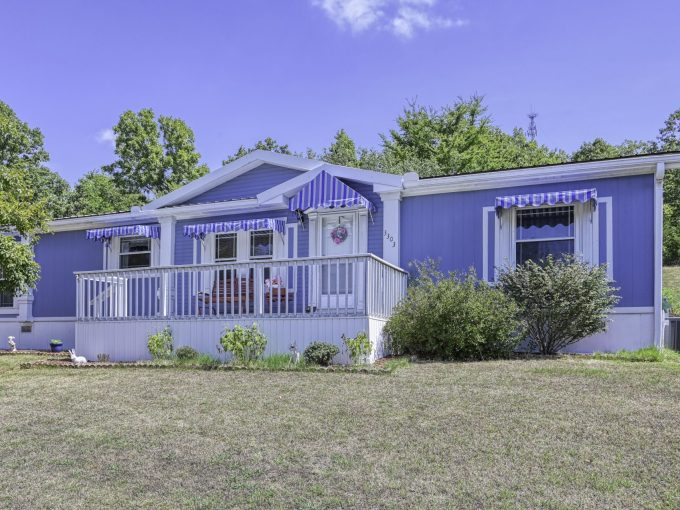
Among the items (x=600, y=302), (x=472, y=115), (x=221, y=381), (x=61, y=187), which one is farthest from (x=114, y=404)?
(x=61, y=187)

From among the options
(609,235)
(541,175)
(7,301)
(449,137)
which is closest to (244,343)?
(541,175)

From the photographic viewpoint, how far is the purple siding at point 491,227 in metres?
9.12

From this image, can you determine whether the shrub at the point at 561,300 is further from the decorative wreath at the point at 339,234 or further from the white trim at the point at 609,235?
the decorative wreath at the point at 339,234

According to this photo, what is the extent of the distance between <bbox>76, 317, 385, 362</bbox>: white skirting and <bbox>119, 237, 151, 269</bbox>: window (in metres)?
3.76

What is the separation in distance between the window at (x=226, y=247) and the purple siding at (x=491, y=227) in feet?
12.7

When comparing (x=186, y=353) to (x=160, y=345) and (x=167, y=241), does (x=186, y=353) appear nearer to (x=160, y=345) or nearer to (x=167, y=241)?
(x=160, y=345)

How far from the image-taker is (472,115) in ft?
94.2

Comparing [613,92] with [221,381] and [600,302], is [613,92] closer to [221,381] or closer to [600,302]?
[600,302]

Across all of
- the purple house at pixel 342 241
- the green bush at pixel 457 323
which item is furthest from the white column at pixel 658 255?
the green bush at pixel 457 323

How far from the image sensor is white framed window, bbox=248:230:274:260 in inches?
476

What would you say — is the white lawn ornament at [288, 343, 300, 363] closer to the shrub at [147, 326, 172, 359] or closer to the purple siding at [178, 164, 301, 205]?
the shrub at [147, 326, 172, 359]

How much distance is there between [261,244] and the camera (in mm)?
12203

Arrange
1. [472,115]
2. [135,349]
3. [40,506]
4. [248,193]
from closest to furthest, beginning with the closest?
[40,506] < [135,349] < [248,193] < [472,115]

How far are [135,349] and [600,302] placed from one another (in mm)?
7583
